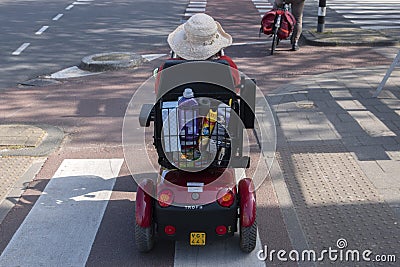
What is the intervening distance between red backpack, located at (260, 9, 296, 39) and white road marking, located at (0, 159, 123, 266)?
6.26 m

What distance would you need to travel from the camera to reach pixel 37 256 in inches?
188

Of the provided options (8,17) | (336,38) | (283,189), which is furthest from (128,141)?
(8,17)

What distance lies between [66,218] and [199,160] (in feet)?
5.37

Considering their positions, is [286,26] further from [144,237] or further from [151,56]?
[144,237]

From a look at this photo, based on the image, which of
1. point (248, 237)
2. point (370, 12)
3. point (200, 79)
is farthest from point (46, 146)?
point (370, 12)

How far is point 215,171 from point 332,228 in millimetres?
1177

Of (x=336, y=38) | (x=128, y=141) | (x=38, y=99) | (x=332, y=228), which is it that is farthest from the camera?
(x=336, y=38)

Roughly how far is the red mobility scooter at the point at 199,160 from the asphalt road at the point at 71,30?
672 cm

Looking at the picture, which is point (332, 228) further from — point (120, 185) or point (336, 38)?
Result: point (336, 38)

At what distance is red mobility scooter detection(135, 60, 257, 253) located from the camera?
4449 mm

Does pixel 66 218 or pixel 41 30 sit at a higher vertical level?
pixel 66 218

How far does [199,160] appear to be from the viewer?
177 inches

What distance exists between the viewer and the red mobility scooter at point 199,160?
445 centimetres

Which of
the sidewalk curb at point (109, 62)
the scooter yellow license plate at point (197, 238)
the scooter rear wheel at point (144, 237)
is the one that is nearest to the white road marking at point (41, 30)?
the sidewalk curb at point (109, 62)
